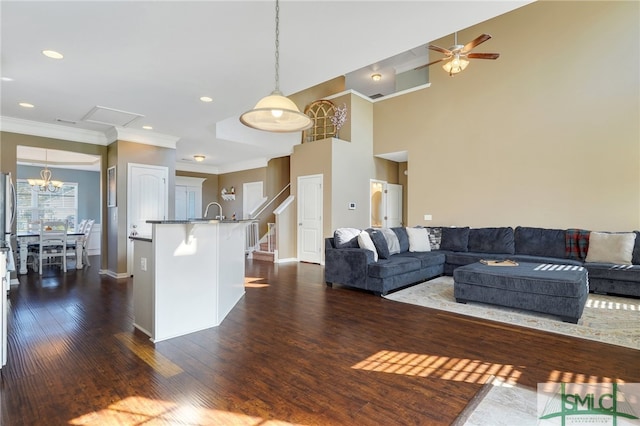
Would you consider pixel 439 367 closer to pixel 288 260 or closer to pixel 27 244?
pixel 288 260

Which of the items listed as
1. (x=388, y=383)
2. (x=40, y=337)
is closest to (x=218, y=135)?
(x=40, y=337)

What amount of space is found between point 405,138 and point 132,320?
255 inches

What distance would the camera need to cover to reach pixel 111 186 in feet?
20.3

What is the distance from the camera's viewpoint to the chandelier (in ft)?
27.5

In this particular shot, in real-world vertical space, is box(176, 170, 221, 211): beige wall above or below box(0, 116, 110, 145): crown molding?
below

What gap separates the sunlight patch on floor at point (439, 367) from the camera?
225cm

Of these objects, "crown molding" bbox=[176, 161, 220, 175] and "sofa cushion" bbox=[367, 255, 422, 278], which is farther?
"crown molding" bbox=[176, 161, 220, 175]

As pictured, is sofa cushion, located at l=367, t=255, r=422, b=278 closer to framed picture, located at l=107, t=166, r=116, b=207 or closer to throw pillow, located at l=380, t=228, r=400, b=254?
throw pillow, located at l=380, t=228, r=400, b=254

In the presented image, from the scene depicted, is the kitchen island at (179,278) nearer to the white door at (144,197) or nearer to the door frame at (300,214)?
the white door at (144,197)

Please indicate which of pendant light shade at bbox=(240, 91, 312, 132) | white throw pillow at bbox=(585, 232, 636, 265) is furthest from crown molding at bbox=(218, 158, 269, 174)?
white throw pillow at bbox=(585, 232, 636, 265)

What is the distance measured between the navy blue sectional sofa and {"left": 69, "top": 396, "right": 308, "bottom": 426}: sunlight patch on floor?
3005 millimetres

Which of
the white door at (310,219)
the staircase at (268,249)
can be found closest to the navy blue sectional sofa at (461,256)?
the white door at (310,219)

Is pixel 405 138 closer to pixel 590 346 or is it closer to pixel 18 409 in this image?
pixel 590 346

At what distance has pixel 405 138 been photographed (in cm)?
762
